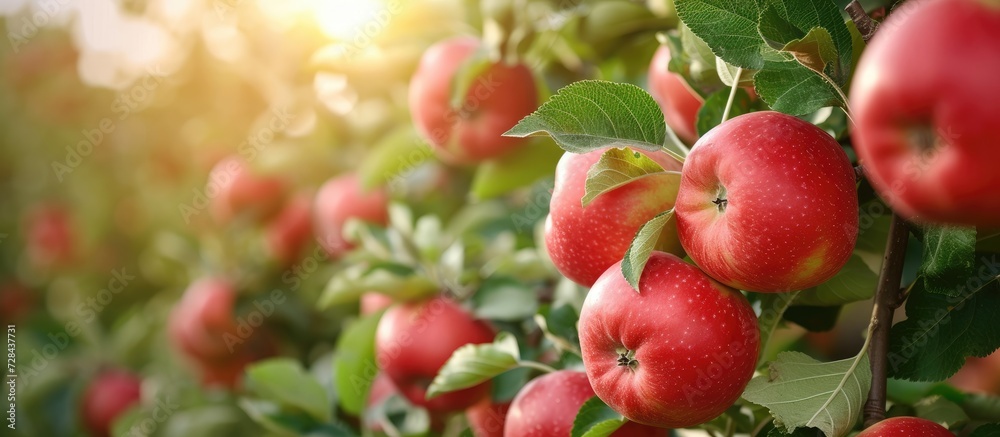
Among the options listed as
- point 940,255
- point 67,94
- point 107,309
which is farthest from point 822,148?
point 67,94

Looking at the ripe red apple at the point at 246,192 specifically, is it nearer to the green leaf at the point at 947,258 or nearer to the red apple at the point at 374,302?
the red apple at the point at 374,302

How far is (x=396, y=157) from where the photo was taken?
4.74ft

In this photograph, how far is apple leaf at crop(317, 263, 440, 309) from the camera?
114cm

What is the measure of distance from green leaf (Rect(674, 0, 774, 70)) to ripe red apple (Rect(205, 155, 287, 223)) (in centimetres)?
141

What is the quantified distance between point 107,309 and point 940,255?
255cm

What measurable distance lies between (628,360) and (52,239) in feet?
8.59

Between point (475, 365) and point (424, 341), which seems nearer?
point (475, 365)

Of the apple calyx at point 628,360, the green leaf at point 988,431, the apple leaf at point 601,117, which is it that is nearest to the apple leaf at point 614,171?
the apple leaf at point 601,117


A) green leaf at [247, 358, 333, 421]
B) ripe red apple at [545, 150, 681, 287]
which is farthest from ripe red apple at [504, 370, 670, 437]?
green leaf at [247, 358, 333, 421]

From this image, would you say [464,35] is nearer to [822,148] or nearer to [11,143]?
[822,148]

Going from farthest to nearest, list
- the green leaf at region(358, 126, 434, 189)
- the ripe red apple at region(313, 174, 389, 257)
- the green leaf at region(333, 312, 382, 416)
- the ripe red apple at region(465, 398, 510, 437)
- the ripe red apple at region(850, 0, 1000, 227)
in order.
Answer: the ripe red apple at region(313, 174, 389, 257) < the green leaf at region(358, 126, 434, 189) < the green leaf at region(333, 312, 382, 416) < the ripe red apple at region(465, 398, 510, 437) < the ripe red apple at region(850, 0, 1000, 227)

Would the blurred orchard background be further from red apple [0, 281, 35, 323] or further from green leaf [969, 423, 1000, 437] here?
green leaf [969, 423, 1000, 437]

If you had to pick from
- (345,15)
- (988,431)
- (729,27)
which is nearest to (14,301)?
(345,15)

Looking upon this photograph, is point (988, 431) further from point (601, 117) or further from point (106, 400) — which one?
point (106, 400)
